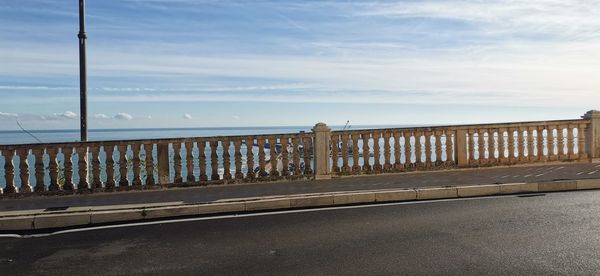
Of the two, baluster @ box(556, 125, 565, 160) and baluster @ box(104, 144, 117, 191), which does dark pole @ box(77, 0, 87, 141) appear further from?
baluster @ box(556, 125, 565, 160)

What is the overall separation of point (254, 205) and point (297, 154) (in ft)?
9.35

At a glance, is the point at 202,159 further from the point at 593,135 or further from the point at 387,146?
the point at 593,135

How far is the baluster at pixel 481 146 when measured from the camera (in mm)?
12578

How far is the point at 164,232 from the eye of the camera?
278 inches

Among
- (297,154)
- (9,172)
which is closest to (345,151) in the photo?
(297,154)

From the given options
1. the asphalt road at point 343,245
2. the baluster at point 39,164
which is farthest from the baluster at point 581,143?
the baluster at point 39,164

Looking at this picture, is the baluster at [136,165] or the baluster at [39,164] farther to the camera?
the baluster at [136,165]

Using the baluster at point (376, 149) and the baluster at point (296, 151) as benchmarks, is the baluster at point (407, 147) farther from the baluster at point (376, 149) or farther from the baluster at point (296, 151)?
the baluster at point (296, 151)

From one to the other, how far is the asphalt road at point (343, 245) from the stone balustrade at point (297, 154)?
3124mm

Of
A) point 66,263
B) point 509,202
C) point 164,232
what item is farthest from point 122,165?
point 509,202

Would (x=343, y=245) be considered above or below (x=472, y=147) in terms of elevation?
below

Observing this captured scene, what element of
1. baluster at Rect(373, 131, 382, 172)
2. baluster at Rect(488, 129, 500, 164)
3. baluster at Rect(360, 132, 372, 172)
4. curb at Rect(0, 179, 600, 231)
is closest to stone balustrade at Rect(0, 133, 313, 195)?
baluster at Rect(360, 132, 372, 172)

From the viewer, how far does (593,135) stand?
13164 mm

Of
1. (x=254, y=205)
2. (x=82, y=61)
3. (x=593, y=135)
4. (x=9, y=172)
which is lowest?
(x=254, y=205)
